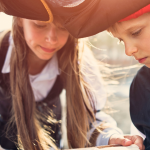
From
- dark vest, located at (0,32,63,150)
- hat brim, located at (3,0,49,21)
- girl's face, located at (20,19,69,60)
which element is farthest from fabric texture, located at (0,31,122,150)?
hat brim, located at (3,0,49,21)

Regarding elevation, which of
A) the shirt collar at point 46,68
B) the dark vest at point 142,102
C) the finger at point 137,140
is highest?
the shirt collar at point 46,68

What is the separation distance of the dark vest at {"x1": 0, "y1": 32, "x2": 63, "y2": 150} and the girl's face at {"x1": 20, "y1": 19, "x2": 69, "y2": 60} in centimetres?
25

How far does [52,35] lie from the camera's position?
0.79m

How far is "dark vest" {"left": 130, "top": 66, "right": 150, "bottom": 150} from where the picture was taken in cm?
71

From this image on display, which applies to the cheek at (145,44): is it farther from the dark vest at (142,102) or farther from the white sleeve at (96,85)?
the white sleeve at (96,85)

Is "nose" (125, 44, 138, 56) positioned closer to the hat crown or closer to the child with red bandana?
the child with red bandana

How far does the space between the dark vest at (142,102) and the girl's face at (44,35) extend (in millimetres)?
352

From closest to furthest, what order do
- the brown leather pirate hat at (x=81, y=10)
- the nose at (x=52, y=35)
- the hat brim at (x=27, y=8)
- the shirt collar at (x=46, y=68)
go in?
the brown leather pirate hat at (x=81, y=10), the hat brim at (x=27, y=8), the nose at (x=52, y=35), the shirt collar at (x=46, y=68)

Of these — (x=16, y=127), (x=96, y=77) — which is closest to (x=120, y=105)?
(x=96, y=77)

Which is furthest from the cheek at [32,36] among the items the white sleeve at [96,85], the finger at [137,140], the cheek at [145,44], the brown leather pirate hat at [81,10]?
the finger at [137,140]

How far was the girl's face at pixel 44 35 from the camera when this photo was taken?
2.60 ft

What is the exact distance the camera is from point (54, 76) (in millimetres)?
1057

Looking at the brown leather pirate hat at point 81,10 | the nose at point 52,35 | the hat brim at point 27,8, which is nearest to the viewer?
the brown leather pirate hat at point 81,10

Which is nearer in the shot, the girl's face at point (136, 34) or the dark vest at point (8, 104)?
the girl's face at point (136, 34)
